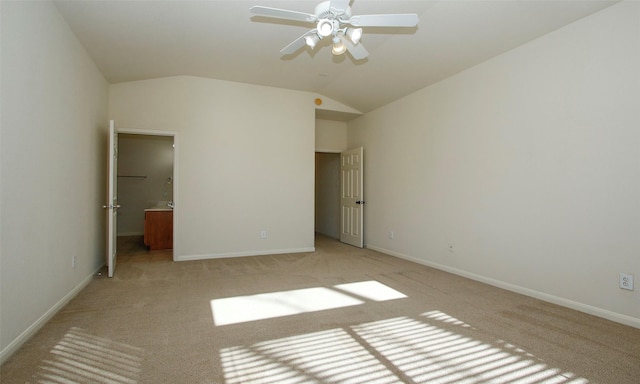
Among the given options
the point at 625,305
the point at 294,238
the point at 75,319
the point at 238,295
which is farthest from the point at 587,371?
the point at 294,238

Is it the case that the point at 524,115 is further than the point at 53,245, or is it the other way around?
the point at 524,115

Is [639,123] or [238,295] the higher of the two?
[639,123]

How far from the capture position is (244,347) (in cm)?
221

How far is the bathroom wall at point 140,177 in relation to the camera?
771 centimetres

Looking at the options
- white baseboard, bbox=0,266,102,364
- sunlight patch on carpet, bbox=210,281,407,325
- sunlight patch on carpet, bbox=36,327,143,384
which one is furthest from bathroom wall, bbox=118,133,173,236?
sunlight patch on carpet, bbox=36,327,143,384

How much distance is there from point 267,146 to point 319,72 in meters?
1.52

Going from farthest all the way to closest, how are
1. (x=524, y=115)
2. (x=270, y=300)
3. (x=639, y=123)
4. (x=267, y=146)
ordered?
1. (x=267, y=146)
2. (x=524, y=115)
3. (x=270, y=300)
4. (x=639, y=123)

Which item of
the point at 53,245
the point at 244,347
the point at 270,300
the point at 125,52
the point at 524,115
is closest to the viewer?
the point at 244,347

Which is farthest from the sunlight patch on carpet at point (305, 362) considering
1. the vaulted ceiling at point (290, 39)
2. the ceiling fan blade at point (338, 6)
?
the vaulted ceiling at point (290, 39)

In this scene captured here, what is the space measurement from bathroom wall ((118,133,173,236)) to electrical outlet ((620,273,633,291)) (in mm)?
7975

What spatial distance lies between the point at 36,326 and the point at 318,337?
2.09 meters

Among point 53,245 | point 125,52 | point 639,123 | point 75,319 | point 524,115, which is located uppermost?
point 125,52

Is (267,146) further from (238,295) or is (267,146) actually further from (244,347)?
(244,347)

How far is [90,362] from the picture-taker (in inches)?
79.4
